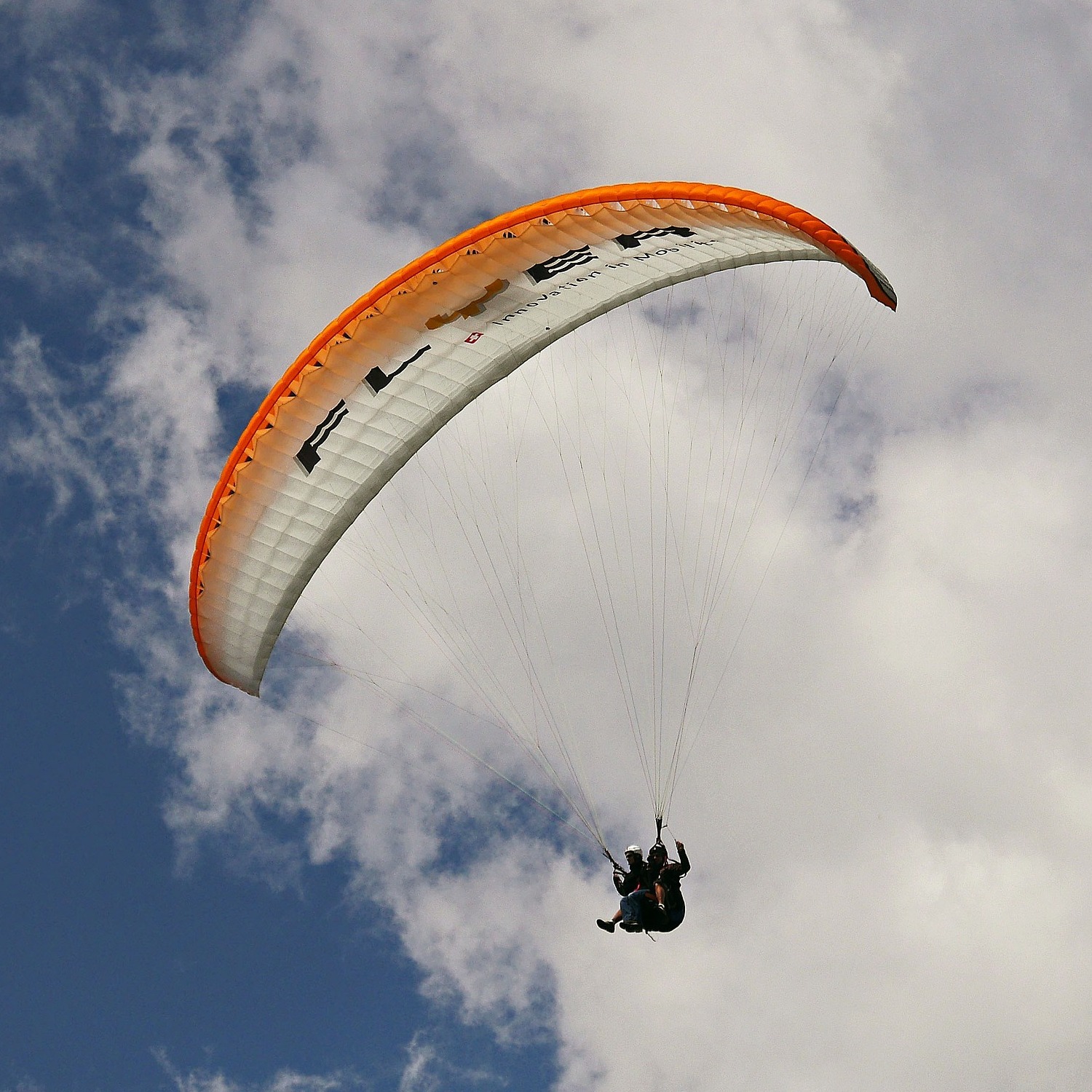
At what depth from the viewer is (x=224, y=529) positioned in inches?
671

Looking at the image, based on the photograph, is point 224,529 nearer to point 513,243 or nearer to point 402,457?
point 402,457

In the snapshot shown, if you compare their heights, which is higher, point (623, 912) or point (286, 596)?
point (286, 596)

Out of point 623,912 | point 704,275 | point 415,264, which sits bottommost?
point 623,912

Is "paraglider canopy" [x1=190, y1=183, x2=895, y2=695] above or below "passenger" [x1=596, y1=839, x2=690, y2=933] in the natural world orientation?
above

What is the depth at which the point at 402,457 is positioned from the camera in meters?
16.6

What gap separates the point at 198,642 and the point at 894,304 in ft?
38.6

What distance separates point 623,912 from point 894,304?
392 inches

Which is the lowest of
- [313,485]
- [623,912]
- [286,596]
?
[623,912]

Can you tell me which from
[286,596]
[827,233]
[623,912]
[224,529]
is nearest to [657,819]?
[623,912]

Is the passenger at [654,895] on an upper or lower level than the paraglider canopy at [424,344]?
lower

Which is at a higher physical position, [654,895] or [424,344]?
[424,344]

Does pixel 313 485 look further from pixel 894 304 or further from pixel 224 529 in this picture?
pixel 894 304

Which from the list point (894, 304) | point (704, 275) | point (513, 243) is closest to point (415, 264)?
point (513, 243)

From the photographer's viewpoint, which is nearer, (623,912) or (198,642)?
(623,912)
